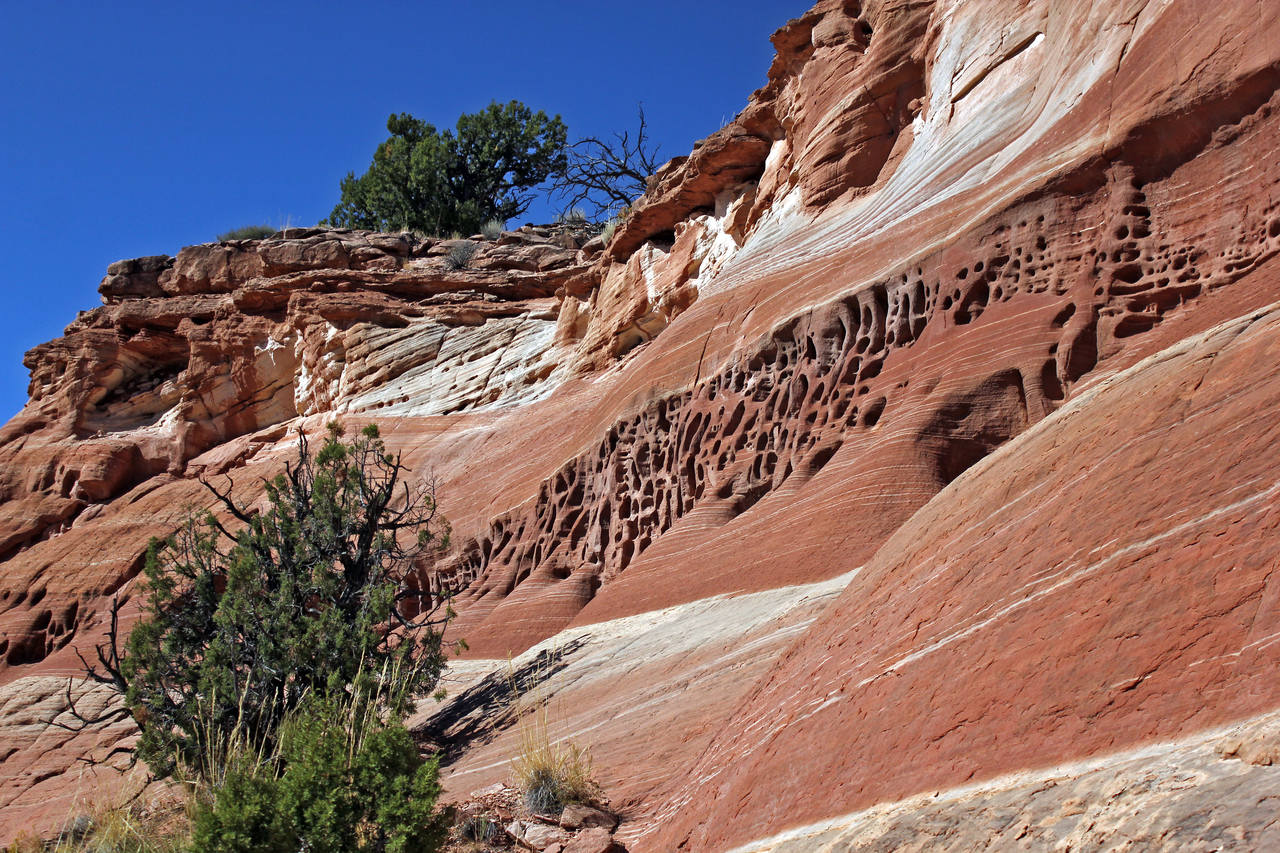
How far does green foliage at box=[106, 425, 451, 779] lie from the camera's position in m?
11.2

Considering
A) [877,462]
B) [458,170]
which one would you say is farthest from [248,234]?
[877,462]

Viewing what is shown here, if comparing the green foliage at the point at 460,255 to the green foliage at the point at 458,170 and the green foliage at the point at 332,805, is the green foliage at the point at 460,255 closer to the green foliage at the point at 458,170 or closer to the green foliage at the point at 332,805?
the green foliage at the point at 458,170

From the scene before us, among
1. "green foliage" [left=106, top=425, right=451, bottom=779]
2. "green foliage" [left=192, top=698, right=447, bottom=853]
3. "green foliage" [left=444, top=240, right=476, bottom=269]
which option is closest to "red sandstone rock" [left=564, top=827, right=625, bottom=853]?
"green foliage" [left=192, top=698, right=447, bottom=853]

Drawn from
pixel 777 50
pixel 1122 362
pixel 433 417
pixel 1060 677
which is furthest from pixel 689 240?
pixel 1060 677

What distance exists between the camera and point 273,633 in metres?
11.9

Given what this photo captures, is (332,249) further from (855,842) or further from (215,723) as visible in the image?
(855,842)

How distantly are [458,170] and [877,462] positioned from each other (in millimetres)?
28951

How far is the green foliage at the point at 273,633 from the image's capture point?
11242 mm

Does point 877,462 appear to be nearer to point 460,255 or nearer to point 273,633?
point 273,633

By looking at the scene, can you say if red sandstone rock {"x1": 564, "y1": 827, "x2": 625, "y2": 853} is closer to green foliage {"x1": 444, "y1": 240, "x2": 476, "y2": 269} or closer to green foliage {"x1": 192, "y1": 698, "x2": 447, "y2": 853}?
green foliage {"x1": 192, "y1": 698, "x2": 447, "y2": 853}

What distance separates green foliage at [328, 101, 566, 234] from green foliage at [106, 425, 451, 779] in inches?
866

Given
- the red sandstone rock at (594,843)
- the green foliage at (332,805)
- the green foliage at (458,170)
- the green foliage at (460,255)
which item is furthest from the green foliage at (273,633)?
the green foliage at (458,170)

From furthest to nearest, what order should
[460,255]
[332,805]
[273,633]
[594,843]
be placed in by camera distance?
1. [460,255]
2. [273,633]
3. [332,805]
4. [594,843]

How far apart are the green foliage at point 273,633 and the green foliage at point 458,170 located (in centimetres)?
2199
